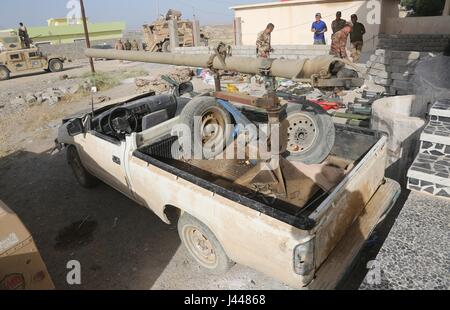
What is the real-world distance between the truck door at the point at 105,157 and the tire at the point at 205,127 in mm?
819

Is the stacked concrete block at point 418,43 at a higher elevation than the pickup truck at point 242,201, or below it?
higher

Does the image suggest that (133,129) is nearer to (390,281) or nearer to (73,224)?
(73,224)

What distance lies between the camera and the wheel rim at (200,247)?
3.53m

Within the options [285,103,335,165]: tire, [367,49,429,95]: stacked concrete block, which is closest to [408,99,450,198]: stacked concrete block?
[285,103,335,165]: tire

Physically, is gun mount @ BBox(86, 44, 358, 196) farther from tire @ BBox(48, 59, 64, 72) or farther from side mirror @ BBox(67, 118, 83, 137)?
tire @ BBox(48, 59, 64, 72)

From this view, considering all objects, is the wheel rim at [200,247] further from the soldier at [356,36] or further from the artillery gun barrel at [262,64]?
the soldier at [356,36]

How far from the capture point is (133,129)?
508 centimetres

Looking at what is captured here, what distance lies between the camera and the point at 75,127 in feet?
15.6

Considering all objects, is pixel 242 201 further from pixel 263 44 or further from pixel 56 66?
pixel 56 66

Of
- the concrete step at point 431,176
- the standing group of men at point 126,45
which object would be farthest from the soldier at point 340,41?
the standing group of men at point 126,45

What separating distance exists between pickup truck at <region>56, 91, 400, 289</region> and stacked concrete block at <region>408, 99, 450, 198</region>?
334 millimetres
